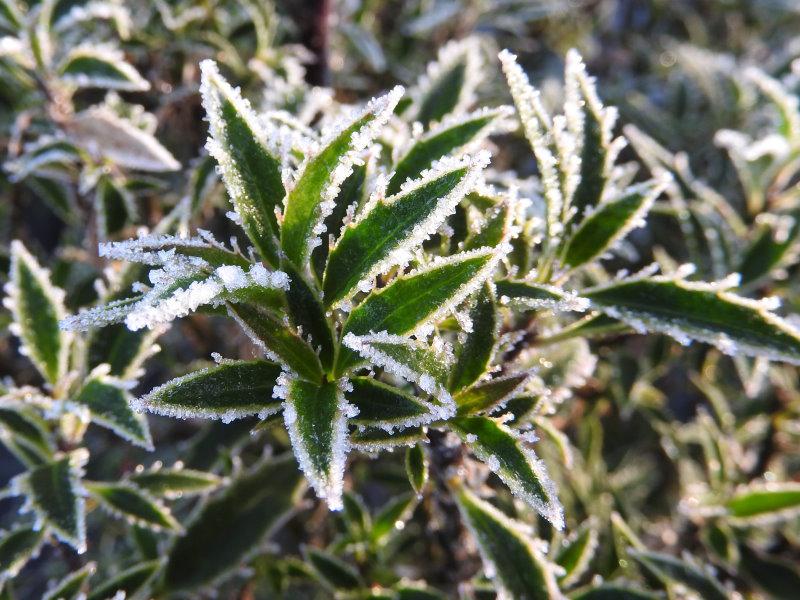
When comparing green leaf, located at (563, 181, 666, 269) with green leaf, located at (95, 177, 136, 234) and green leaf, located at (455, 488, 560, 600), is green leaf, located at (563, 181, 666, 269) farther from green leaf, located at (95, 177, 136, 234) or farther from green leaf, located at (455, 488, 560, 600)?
green leaf, located at (95, 177, 136, 234)

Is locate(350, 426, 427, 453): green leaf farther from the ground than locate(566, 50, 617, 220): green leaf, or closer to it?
closer to it

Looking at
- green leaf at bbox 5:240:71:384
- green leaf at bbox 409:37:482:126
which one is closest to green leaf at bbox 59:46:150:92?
green leaf at bbox 5:240:71:384

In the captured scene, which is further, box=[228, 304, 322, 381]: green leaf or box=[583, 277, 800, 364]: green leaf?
box=[583, 277, 800, 364]: green leaf

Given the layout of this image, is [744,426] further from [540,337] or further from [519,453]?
[519,453]

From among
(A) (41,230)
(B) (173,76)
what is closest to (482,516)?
(B) (173,76)

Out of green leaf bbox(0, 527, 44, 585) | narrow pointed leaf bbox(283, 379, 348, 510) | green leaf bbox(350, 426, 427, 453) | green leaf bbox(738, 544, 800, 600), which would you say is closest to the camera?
narrow pointed leaf bbox(283, 379, 348, 510)

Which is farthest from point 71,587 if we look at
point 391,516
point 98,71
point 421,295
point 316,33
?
point 316,33

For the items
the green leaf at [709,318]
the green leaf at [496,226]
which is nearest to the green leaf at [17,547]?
the green leaf at [496,226]
